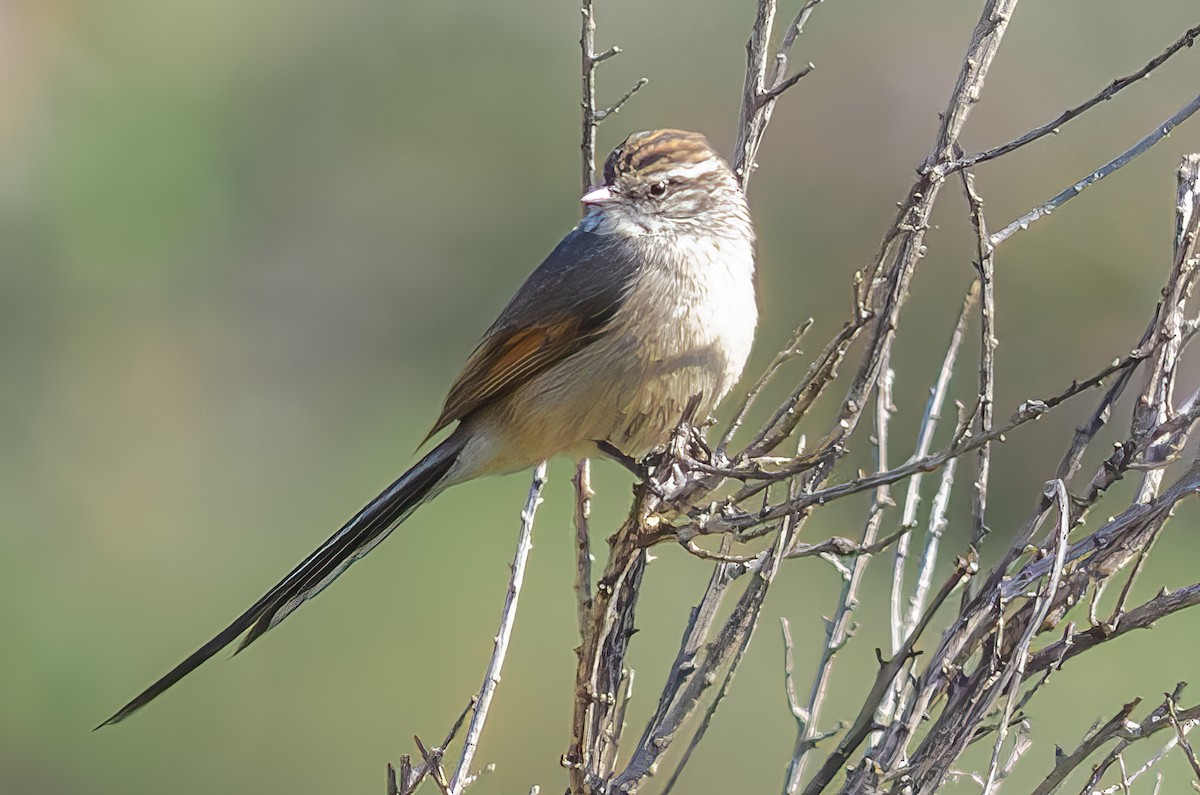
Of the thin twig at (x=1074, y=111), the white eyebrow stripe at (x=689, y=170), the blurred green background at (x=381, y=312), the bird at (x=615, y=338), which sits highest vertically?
the blurred green background at (x=381, y=312)

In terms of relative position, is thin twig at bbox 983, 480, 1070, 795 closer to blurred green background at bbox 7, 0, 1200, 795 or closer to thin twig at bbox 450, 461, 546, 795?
thin twig at bbox 450, 461, 546, 795

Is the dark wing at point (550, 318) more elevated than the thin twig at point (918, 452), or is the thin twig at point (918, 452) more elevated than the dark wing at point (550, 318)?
the dark wing at point (550, 318)

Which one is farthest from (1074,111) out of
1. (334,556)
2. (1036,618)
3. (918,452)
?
(334,556)

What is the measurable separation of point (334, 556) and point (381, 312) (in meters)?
6.01

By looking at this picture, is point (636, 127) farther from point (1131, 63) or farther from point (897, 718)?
point (897, 718)

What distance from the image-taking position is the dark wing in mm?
4047

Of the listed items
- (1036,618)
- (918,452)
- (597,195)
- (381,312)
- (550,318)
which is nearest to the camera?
(1036,618)

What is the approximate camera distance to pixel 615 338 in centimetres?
400

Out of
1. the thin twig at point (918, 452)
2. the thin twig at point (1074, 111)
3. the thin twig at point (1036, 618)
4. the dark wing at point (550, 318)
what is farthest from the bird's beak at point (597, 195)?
the thin twig at point (1036, 618)

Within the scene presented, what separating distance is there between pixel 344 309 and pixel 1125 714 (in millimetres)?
7848

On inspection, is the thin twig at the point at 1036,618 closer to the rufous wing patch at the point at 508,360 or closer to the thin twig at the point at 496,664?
the thin twig at the point at 496,664

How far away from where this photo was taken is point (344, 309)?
9836 mm

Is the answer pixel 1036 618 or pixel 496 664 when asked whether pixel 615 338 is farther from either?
pixel 1036 618

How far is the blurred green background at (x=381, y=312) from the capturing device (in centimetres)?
680
